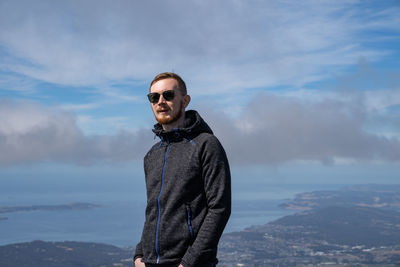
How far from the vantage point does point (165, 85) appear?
338cm

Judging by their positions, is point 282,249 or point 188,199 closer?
point 188,199

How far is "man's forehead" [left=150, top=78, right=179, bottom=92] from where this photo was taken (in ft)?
11.0

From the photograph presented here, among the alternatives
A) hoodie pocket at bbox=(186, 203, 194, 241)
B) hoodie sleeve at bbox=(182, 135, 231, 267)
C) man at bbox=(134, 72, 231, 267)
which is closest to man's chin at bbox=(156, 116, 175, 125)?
man at bbox=(134, 72, 231, 267)

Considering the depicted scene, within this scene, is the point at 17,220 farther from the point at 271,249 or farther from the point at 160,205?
the point at 160,205

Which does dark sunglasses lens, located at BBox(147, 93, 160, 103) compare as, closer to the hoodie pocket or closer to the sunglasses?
the sunglasses

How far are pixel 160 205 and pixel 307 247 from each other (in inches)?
4645

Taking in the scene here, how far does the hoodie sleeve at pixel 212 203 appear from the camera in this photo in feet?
9.64

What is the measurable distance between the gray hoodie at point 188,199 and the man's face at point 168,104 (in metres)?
0.10

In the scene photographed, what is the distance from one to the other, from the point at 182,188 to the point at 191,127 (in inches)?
19.3

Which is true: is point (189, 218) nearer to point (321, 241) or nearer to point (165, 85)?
point (165, 85)

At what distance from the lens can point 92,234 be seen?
152 metres

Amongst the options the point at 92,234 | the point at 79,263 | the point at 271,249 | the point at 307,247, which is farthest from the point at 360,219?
the point at 79,263

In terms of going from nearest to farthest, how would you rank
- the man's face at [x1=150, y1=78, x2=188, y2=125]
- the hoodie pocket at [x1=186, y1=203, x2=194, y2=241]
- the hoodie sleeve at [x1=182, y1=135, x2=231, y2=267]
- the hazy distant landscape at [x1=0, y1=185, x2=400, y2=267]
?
the hoodie sleeve at [x1=182, y1=135, x2=231, y2=267] → the hoodie pocket at [x1=186, y1=203, x2=194, y2=241] → the man's face at [x1=150, y1=78, x2=188, y2=125] → the hazy distant landscape at [x1=0, y1=185, x2=400, y2=267]

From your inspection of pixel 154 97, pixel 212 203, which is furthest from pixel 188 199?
pixel 154 97
